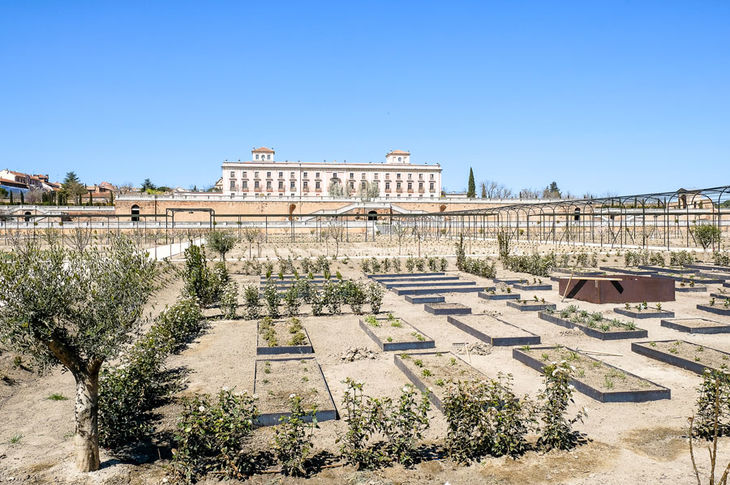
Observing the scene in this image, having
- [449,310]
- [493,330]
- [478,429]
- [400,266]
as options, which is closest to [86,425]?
[478,429]

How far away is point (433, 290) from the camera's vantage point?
19.1 metres

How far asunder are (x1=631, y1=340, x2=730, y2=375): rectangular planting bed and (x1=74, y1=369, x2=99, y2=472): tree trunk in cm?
916

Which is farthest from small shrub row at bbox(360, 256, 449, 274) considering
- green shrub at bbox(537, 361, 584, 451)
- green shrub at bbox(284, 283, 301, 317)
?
green shrub at bbox(537, 361, 584, 451)

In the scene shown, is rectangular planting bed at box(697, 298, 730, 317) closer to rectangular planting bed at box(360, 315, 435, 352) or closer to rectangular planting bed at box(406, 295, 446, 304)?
rectangular planting bed at box(406, 295, 446, 304)

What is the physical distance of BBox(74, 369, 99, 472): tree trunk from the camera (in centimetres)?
559

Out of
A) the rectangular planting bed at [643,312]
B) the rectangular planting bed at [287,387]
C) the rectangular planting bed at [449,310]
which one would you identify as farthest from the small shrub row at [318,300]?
the rectangular planting bed at [643,312]

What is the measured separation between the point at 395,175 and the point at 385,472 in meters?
94.5

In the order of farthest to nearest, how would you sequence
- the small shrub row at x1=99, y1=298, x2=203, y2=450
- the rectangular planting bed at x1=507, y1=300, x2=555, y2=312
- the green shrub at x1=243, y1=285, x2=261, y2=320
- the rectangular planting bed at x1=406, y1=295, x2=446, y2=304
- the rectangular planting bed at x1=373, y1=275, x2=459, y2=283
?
1. the rectangular planting bed at x1=373, y1=275, x2=459, y2=283
2. the rectangular planting bed at x1=406, y1=295, x2=446, y2=304
3. the rectangular planting bed at x1=507, y1=300, x2=555, y2=312
4. the green shrub at x1=243, y1=285, x2=261, y2=320
5. the small shrub row at x1=99, y1=298, x2=203, y2=450

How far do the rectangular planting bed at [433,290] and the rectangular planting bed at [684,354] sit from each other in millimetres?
8467

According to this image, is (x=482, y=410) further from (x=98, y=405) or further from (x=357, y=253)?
(x=357, y=253)

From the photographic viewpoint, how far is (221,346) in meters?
11.4

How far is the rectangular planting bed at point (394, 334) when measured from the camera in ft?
36.7

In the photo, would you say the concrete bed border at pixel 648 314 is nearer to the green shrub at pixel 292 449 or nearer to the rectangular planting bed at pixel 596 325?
the rectangular planting bed at pixel 596 325

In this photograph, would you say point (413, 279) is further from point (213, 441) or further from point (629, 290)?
point (213, 441)
